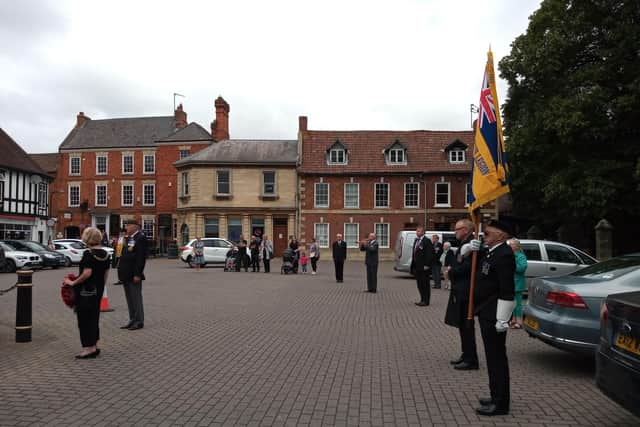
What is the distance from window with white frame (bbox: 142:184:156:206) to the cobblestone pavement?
39.6 meters

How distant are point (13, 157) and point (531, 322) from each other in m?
40.5

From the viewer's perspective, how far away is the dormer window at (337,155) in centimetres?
4112

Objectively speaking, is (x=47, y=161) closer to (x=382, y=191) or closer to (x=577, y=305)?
(x=382, y=191)

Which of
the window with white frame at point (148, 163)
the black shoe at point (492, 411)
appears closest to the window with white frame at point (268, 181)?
the window with white frame at point (148, 163)

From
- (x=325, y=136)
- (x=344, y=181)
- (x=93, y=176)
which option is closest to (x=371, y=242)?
(x=344, y=181)

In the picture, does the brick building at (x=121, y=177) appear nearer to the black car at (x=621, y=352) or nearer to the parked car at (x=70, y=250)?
the parked car at (x=70, y=250)

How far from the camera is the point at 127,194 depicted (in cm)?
5112

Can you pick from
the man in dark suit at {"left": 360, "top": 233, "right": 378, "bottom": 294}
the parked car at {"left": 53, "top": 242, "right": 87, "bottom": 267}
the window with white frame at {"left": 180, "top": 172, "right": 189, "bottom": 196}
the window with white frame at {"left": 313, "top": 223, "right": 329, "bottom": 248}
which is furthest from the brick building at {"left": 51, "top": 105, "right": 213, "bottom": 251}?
the man in dark suit at {"left": 360, "top": 233, "right": 378, "bottom": 294}

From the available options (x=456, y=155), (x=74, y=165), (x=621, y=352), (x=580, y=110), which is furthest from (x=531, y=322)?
(x=74, y=165)

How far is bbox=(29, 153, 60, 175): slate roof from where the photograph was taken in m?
61.9

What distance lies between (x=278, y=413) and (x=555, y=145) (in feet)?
81.5

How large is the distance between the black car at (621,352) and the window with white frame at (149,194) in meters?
49.2

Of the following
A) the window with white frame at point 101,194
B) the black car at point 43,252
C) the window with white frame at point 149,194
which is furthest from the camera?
the window with white frame at point 101,194

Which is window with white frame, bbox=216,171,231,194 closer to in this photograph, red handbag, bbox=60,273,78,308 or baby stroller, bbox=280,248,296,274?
baby stroller, bbox=280,248,296,274
